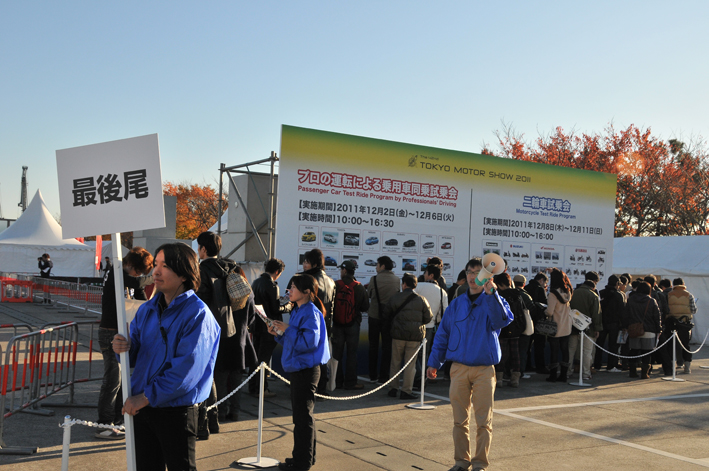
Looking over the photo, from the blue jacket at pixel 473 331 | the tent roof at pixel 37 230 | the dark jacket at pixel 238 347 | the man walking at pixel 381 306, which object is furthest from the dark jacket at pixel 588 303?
the tent roof at pixel 37 230

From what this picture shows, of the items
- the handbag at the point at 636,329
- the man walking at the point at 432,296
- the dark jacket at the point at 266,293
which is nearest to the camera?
the dark jacket at the point at 266,293

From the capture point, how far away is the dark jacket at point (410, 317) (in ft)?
29.6

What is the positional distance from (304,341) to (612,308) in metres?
8.99

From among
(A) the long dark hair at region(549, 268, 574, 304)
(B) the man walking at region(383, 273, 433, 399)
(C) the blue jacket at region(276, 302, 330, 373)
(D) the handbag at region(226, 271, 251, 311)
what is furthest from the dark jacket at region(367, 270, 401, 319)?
(C) the blue jacket at region(276, 302, 330, 373)

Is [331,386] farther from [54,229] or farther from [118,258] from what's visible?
[54,229]

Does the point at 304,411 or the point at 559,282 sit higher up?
the point at 559,282

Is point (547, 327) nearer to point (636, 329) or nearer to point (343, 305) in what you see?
point (636, 329)

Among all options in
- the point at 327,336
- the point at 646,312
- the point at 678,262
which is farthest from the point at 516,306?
the point at 678,262

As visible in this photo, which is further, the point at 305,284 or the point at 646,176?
the point at 646,176

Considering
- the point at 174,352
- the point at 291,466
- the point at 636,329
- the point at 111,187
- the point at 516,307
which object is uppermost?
the point at 111,187

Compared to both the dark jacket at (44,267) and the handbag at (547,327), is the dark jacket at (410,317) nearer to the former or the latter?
the handbag at (547,327)

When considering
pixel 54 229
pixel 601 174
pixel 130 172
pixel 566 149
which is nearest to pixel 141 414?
pixel 130 172

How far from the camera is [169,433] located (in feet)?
10.6

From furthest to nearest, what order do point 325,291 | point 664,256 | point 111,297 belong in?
point 664,256 → point 325,291 → point 111,297
